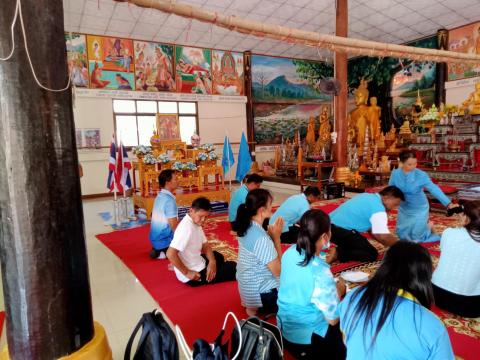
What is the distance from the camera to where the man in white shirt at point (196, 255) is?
111 inches

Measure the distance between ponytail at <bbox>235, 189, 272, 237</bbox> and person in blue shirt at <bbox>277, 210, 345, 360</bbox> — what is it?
574mm

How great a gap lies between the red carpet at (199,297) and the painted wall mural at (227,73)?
23.8 ft

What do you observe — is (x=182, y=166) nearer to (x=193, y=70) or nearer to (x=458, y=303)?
(x=193, y=70)

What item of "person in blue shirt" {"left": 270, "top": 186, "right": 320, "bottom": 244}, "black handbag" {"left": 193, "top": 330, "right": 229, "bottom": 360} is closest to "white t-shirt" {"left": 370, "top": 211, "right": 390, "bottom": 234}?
"person in blue shirt" {"left": 270, "top": 186, "right": 320, "bottom": 244}

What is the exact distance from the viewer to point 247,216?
2.35m

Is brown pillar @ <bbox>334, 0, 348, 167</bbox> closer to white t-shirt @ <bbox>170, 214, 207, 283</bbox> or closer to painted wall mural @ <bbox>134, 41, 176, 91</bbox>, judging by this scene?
painted wall mural @ <bbox>134, 41, 176, 91</bbox>

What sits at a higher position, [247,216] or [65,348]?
[247,216]

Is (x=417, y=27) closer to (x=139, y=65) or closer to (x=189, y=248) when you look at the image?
(x=139, y=65)

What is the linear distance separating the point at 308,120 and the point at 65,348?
12474 mm

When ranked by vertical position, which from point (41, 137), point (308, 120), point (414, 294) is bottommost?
point (414, 294)

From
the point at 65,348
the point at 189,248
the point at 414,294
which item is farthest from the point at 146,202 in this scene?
the point at 414,294

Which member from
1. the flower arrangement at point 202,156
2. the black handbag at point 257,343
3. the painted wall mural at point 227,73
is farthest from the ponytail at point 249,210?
the painted wall mural at point 227,73

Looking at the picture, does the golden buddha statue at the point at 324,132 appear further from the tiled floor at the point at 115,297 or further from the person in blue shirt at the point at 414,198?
the tiled floor at the point at 115,297

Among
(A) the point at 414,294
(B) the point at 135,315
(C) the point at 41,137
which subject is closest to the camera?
(A) the point at 414,294
